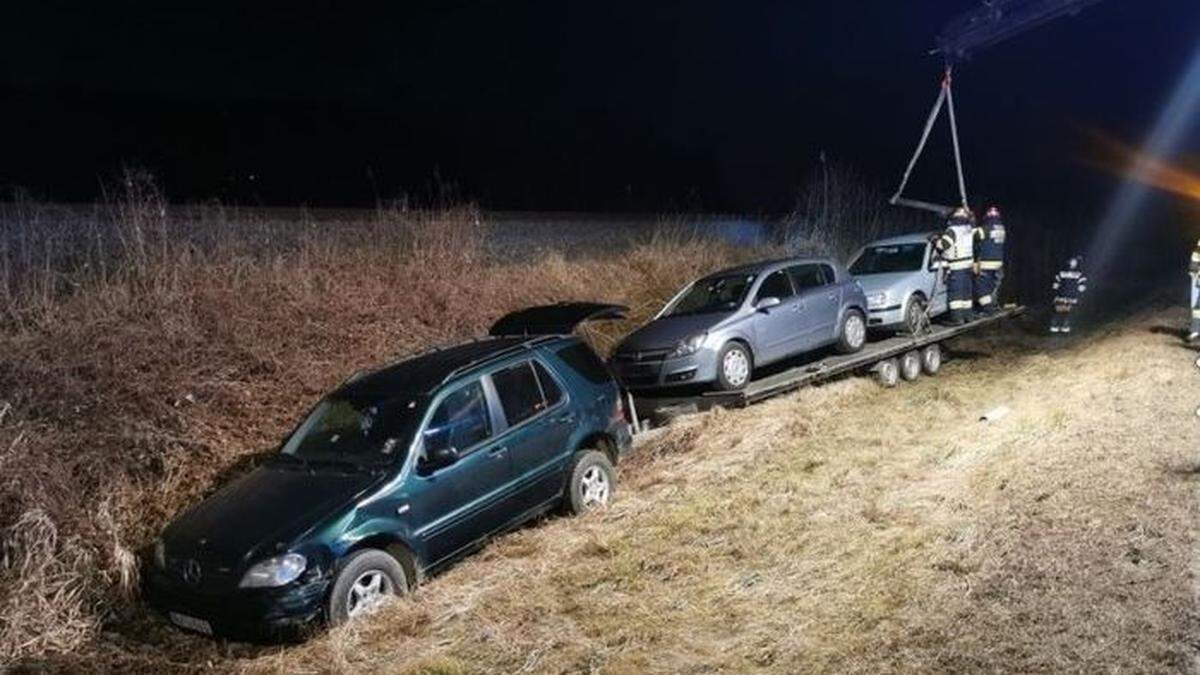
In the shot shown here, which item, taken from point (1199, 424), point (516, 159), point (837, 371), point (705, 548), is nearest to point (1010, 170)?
point (516, 159)

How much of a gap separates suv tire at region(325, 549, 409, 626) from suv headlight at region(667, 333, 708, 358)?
16.6 ft

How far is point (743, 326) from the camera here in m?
11.2

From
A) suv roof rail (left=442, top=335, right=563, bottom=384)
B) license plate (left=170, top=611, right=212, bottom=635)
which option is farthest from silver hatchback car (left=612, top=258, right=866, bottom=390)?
license plate (left=170, top=611, right=212, bottom=635)

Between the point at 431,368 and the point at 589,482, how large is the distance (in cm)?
172

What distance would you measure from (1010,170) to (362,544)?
36722 mm

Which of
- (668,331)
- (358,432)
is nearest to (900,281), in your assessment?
(668,331)

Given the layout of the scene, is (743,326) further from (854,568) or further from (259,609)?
(259,609)

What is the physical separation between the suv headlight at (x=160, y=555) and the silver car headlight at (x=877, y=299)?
1046 centimetres

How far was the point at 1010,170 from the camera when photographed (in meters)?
37.1

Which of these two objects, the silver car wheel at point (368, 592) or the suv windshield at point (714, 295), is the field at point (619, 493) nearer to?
the silver car wheel at point (368, 592)

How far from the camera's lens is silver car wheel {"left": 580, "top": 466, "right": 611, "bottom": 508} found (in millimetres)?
8039

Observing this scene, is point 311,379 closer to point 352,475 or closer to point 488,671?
point 352,475

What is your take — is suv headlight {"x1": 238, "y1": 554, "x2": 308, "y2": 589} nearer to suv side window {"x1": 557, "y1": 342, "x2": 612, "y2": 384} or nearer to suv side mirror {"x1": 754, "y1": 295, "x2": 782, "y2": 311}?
suv side window {"x1": 557, "y1": 342, "x2": 612, "y2": 384}

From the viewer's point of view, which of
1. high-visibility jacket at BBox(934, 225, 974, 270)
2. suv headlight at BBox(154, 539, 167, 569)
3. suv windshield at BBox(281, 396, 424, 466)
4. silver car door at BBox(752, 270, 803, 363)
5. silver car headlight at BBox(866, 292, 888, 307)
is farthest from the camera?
high-visibility jacket at BBox(934, 225, 974, 270)
